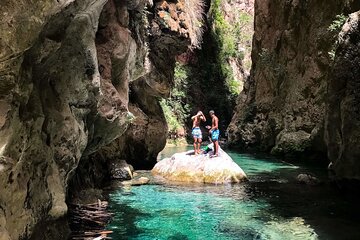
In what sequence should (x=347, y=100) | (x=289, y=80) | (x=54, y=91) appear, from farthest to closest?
(x=289, y=80)
(x=347, y=100)
(x=54, y=91)

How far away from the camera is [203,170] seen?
53.2ft

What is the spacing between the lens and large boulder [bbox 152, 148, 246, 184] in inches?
625

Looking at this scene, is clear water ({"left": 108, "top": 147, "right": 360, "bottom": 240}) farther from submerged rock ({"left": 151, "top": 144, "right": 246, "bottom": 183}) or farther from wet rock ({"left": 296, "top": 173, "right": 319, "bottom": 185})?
submerged rock ({"left": 151, "top": 144, "right": 246, "bottom": 183})

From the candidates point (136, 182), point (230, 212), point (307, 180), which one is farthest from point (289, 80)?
point (230, 212)

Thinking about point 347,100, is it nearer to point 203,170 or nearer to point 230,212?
point 230,212

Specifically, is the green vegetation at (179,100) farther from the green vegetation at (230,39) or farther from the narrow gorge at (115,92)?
the narrow gorge at (115,92)

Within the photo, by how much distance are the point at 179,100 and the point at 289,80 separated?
19287 mm

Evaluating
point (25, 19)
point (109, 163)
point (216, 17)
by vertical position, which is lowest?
point (109, 163)

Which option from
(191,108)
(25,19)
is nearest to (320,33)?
(25,19)

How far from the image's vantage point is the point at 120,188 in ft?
47.3

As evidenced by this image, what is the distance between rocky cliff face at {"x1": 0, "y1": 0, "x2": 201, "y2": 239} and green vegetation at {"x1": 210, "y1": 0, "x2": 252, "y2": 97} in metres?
36.1

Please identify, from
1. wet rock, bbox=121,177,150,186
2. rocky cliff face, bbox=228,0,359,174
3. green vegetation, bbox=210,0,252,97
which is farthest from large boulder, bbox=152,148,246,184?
green vegetation, bbox=210,0,252,97

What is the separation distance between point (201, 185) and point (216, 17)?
3686cm

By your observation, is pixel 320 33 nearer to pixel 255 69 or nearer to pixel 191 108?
pixel 255 69
